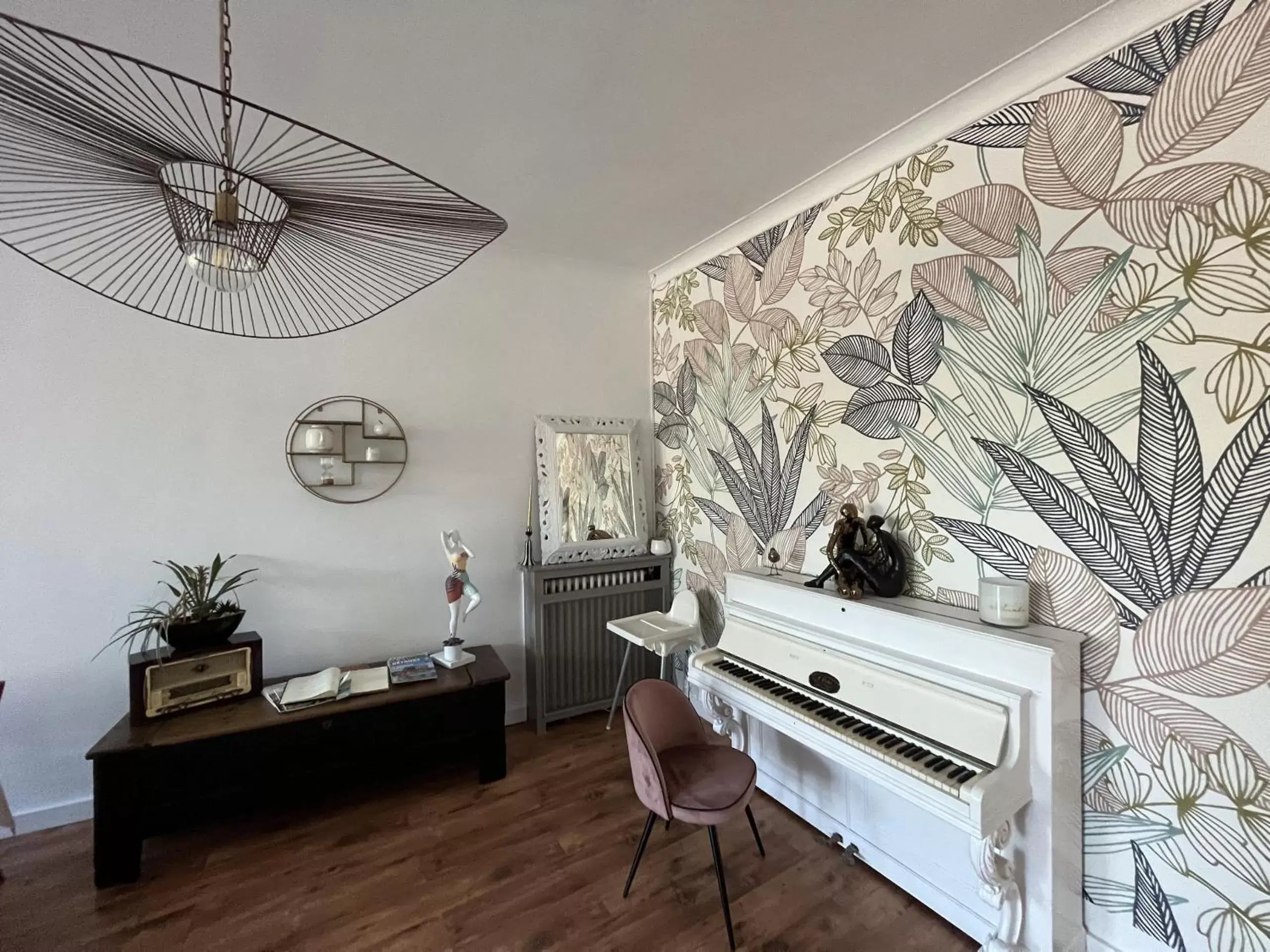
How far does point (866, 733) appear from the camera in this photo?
1.81m

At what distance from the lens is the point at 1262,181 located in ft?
4.45

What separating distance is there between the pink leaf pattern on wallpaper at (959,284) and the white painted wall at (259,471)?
77.7 inches

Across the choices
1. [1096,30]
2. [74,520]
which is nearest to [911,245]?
[1096,30]

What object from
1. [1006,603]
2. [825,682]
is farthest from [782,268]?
[825,682]

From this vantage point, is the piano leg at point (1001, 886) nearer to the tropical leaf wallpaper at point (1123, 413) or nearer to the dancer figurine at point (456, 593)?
the tropical leaf wallpaper at point (1123, 413)

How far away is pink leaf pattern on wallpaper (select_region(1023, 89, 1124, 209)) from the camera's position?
1.59m

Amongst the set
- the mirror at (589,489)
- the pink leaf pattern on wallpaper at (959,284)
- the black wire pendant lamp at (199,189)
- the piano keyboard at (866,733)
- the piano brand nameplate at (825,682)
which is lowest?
the piano keyboard at (866,733)

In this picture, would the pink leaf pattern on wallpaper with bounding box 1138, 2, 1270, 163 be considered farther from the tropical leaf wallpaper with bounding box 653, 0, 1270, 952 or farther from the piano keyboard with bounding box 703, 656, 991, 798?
the piano keyboard with bounding box 703, 656, 991, 798

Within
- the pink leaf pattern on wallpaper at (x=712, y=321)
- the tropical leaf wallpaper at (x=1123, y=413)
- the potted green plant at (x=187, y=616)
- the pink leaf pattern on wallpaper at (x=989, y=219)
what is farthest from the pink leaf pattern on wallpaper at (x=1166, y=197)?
the potted green plant at (x=187, y=616)

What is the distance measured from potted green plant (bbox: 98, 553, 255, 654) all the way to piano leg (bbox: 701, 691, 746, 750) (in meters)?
2.17

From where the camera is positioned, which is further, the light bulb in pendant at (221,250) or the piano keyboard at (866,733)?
the piano keyboard at (866,733)

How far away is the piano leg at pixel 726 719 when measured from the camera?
2.51m

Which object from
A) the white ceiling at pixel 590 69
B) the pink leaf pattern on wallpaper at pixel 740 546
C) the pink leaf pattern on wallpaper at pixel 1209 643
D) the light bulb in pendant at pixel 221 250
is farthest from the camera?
the pink leaf pattern on wallpaper at pixel 740 546

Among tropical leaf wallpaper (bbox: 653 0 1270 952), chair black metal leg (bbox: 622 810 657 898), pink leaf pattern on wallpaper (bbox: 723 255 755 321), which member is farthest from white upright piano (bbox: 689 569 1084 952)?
pink leaf pattern on wallpaper (bbox: 723 255 755 321)
